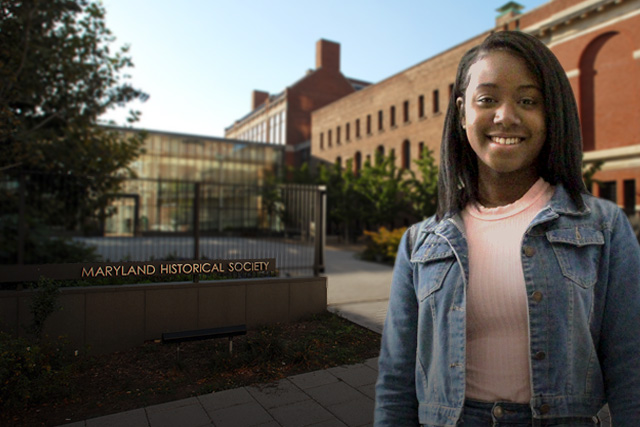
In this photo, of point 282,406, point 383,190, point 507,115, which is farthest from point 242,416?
point 383,190

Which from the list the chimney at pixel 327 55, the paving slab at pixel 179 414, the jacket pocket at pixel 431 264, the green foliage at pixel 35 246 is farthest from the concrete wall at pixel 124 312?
the chimney at pixel 327 55

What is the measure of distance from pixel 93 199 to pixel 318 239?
6.77m

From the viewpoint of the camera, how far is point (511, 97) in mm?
1286

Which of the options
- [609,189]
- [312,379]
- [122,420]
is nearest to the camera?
[122,420]

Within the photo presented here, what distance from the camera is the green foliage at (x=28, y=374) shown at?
3738 mm

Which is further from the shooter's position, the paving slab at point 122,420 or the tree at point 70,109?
the tree at point 70,109

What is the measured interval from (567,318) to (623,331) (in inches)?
6.3

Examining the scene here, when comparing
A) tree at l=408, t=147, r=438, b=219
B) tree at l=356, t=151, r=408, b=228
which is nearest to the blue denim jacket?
tree at l=408, t=147, r=438, b=219

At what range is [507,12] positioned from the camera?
2433 centimetres

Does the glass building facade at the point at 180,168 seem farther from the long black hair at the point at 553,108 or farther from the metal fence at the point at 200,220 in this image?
the long black hair at the point at 553,108

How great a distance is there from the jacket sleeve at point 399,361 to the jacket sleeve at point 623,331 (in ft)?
1.85

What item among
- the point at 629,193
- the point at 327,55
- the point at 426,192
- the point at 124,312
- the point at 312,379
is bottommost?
the point at 312,379

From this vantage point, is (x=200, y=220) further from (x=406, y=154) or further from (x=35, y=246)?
(x=406, y=154)

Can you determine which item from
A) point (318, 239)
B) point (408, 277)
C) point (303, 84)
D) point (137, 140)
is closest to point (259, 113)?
point (303, 84)
